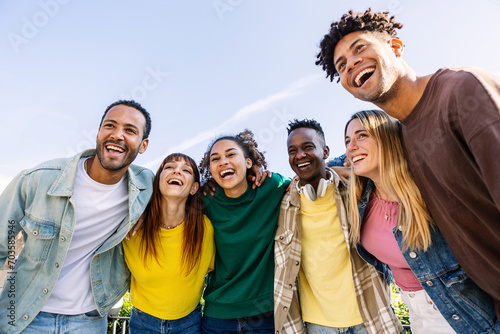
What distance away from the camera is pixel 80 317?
274cm

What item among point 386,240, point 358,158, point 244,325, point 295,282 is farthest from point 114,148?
point 386,240

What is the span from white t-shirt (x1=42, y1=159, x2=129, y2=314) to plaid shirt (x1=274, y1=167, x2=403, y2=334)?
1832 millimetres

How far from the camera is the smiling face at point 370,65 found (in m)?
2.17

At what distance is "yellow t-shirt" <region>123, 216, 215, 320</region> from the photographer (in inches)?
112

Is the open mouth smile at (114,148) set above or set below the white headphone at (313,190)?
above

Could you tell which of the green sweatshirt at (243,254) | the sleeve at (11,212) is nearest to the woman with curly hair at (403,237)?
the green sweatshirt at (243,254)

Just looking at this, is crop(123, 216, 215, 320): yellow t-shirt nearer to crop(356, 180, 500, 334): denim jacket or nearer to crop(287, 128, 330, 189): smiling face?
crop(287, 128, 330, 189): smiling face

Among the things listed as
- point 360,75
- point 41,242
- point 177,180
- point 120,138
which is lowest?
point 41,242

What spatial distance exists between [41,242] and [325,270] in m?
2.85

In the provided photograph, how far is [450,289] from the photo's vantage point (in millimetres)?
2113

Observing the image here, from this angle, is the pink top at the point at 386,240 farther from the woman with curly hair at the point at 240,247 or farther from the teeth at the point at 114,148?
the teeth at the point at 114,148

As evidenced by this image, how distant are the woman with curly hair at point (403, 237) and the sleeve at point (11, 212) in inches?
129

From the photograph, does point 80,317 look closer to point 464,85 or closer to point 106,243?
point 106,243

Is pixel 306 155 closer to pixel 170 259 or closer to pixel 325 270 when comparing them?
pixel 325 270
